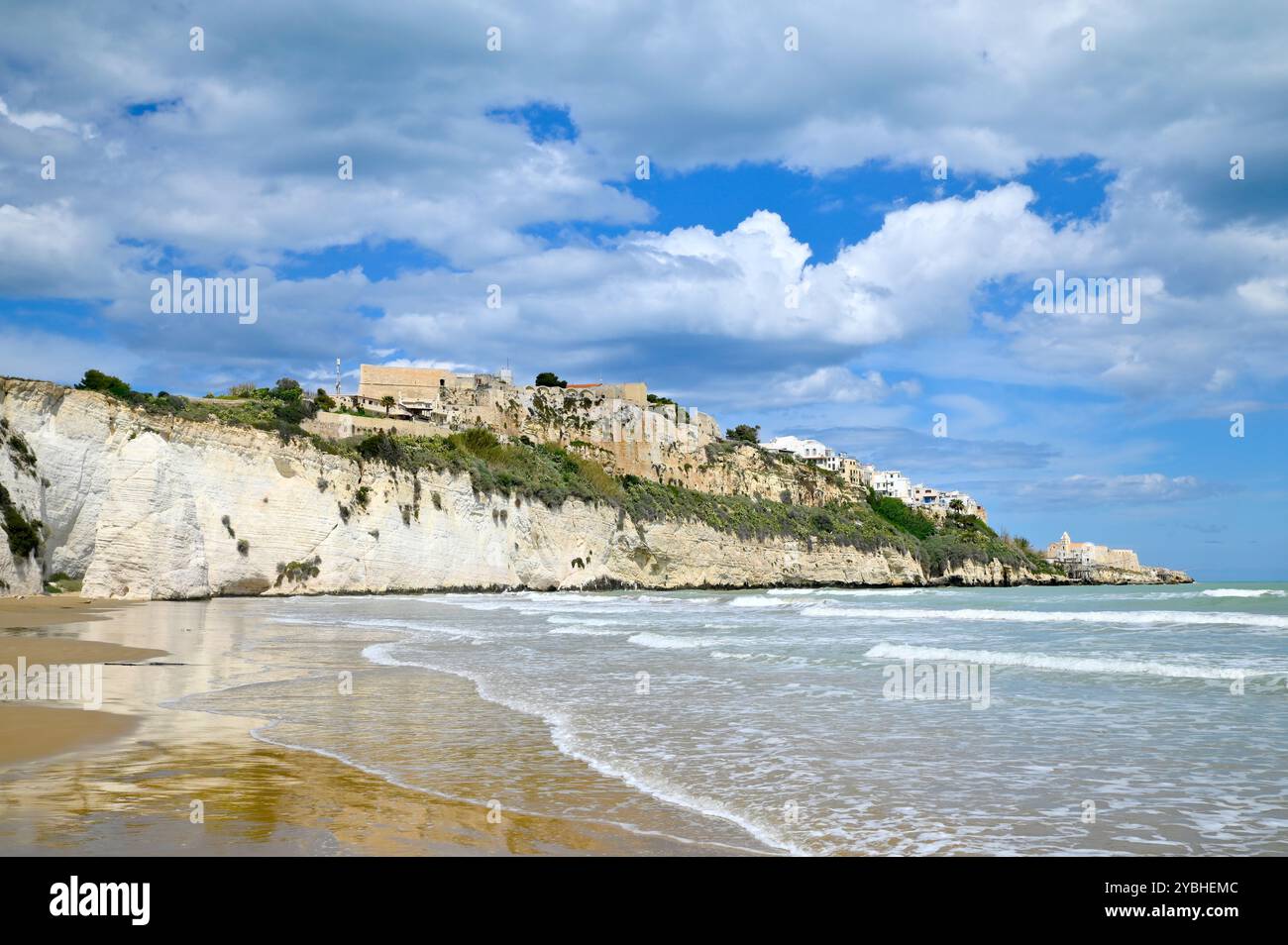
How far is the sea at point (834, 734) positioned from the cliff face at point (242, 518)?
1742cm

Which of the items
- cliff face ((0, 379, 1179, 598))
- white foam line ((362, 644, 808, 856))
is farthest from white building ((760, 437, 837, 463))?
white foam line ((362, 644, 808, 856))

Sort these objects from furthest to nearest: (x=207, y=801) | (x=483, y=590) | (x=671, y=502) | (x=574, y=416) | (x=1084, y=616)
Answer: (x=574, y=416) → (x=671, y=502) → (x=483, y=590) → (x=1084, y=616) → (x=207, y=801)

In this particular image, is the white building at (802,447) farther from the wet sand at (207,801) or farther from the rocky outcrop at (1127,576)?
the wet sand at (207,801)

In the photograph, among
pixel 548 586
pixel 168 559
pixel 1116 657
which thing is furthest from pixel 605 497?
pixel 1116 657

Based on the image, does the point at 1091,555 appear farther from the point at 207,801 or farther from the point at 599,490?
the point at 207,801

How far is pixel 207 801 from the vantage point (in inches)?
207

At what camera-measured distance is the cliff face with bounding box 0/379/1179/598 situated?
30.7m

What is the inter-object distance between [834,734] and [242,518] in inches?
1318

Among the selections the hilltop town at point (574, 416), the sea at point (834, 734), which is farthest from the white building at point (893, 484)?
the sea at point (834, 734)

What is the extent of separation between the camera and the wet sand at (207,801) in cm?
444

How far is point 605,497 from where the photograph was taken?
2373 inches

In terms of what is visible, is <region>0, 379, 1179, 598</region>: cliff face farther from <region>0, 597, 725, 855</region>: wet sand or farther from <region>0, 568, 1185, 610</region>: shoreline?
<region>0, 597, 725, 855</region>: wet sand

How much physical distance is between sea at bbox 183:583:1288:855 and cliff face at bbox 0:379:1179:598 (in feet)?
57.2

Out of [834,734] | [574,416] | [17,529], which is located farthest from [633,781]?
[574,416]
